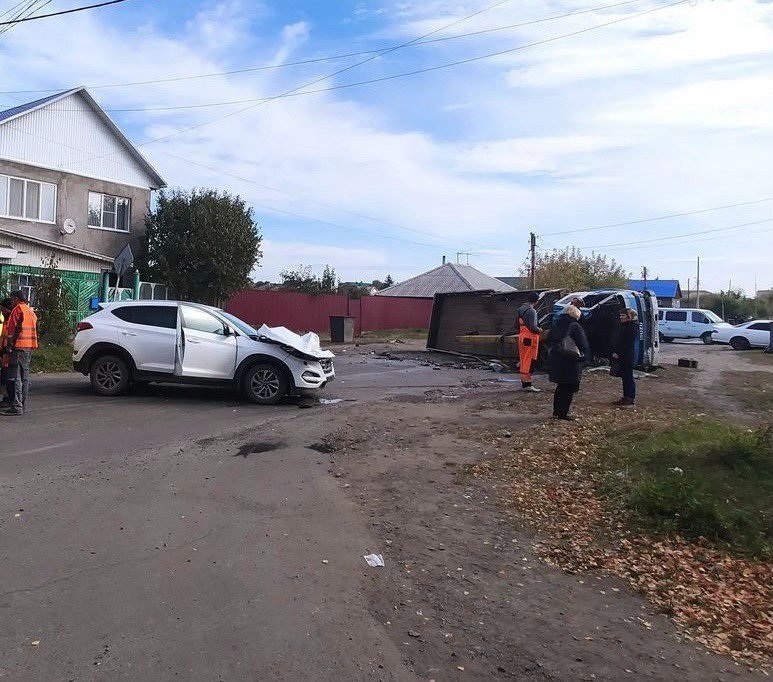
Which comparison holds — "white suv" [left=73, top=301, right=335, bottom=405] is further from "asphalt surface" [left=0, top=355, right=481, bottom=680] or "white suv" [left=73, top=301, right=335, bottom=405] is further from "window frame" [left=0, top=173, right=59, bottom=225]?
"window frame" [left=0, top=173, right=59, bottom=225]

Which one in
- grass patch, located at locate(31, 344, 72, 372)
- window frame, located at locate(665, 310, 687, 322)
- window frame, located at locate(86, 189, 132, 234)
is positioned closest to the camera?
grass patch, located at locate(31, 344, 72, 372)

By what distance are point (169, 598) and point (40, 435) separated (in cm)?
515

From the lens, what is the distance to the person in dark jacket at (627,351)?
1105cm

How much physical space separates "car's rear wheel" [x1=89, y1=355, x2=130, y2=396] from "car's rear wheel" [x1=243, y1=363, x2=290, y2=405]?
2028 mm

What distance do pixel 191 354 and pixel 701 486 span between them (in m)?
7.84

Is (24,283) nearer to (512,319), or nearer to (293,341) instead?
(293,341)

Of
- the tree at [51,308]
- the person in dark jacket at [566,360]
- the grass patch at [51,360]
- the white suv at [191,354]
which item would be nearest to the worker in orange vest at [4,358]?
the white suv at [191,354]

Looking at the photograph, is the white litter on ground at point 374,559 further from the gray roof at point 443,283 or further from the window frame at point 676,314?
the gray roof at point 443,283

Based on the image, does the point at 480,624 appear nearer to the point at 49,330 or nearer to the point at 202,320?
the point at 202,320

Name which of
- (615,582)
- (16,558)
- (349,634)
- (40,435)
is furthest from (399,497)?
(40,435)

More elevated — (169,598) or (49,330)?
(49,330)

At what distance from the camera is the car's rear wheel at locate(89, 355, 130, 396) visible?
11.3m

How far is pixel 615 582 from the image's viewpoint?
4.68 metres

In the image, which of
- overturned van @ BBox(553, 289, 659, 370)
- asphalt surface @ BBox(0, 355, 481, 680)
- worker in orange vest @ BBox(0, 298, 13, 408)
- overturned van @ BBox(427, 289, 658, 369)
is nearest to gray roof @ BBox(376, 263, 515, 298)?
overturned van @ BBox(427, 289, 658, 369)
